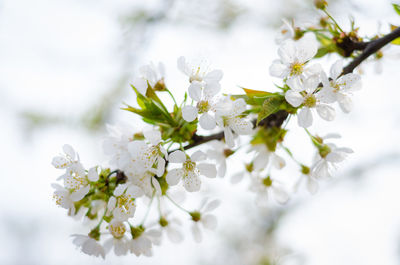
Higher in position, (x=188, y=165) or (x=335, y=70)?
(x=335, y=70)

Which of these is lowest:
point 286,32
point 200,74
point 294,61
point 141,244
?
point 141,244

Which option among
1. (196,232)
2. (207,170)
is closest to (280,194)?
(196,232)

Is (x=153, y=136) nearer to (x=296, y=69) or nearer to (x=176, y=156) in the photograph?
(x=176, y=156)

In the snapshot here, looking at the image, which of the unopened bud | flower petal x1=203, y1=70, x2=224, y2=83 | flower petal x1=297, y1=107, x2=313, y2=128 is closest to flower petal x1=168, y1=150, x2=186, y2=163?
flower petal x1=203, y1=70, x2=224, y2=83

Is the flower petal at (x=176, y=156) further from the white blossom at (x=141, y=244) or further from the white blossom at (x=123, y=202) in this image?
the white blossom at (x=141, y=244)

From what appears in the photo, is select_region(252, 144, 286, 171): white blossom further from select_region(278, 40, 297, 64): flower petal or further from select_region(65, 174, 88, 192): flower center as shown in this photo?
select_region(65, 174, 88, 192): flower center
